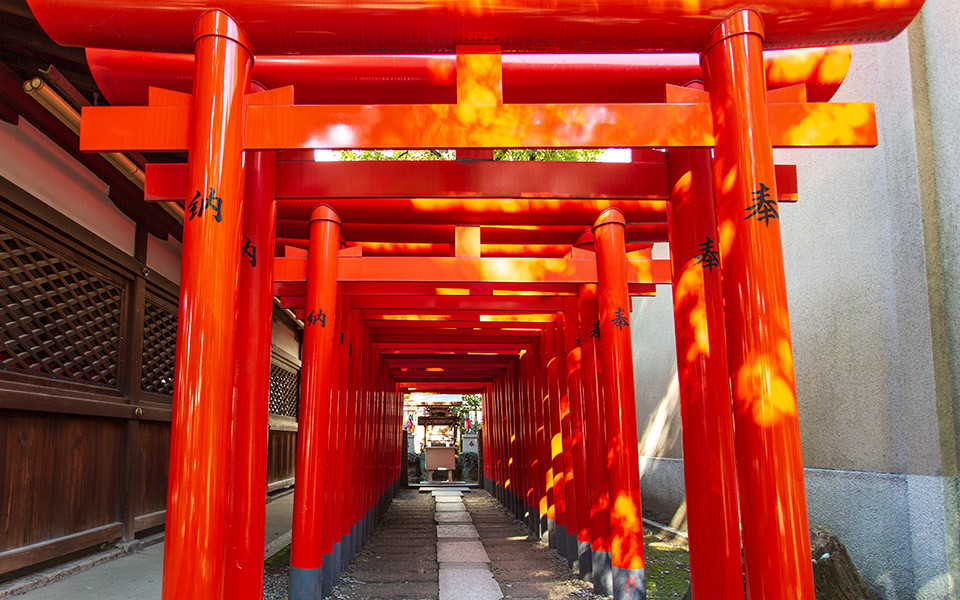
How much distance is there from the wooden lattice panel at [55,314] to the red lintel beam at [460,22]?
9.58 ft

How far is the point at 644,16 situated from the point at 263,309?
2.92 m

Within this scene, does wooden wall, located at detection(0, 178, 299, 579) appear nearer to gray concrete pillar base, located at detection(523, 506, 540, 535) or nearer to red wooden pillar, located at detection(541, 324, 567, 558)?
red wooden pillar, located at detection(541, 324, 567, 558)

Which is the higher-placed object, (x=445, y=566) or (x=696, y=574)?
(x=696, y=574)

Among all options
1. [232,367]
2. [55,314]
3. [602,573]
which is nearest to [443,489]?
[602,573]

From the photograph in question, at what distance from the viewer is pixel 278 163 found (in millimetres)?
4887

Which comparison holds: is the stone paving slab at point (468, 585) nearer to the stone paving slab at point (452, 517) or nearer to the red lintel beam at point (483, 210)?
the red lintel beam at point (483, 210)

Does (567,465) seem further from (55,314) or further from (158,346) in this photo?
(55,314)

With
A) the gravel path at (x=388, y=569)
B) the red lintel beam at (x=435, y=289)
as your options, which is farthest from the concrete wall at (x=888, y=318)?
the gravel path at (x=388, y=569)

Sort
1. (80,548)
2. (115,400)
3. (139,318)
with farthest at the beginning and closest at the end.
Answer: (139,318), (115,400), (80,548)

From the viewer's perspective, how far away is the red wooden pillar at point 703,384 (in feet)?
13.1

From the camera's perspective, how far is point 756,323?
3162 millimetres

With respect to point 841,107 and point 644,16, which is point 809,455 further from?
point 644,16

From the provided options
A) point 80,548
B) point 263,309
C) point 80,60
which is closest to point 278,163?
point 263,309

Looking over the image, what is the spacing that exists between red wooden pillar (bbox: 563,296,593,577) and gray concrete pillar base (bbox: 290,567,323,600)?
3146mm
